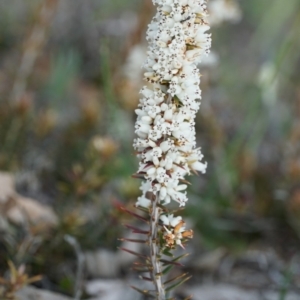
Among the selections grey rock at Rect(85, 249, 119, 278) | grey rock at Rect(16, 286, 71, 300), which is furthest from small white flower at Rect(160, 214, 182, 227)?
grey rock at Rect(85, 249, 119, 278)

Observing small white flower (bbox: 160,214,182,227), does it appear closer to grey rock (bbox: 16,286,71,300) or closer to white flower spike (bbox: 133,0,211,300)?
white flower spike (bbox: 133,0,211,300)

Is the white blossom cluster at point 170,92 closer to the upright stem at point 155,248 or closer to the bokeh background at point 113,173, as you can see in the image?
the upright stem at point 155,248

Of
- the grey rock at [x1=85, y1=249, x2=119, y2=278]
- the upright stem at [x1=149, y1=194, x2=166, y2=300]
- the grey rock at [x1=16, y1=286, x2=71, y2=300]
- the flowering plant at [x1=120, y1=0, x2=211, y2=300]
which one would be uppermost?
the flowering plant at [x1=120, y1=0, x2=211, y2=300]

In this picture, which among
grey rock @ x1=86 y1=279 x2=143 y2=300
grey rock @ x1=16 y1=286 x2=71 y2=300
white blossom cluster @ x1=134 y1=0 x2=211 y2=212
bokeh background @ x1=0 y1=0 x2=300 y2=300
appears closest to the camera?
white blossom cluster @ x1=134 y1=0 x2=211 y2=212

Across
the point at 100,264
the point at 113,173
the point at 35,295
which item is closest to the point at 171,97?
the point at 35,295

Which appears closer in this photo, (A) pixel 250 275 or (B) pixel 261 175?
(A) pixel 250 275

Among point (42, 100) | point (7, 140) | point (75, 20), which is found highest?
point (75, 20)

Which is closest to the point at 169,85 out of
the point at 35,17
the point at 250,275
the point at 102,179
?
the point at 102,179

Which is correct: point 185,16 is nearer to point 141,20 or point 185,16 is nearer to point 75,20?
point 141,20
